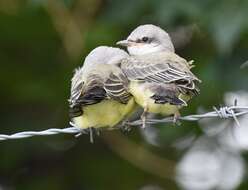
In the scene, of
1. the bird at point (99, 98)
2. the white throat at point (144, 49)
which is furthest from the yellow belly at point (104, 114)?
the white throat at point (144, 49)

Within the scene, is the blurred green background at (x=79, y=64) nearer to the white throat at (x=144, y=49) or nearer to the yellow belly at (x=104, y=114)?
the white throat at (x=144, y=49)

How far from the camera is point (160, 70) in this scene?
5762 millimetres

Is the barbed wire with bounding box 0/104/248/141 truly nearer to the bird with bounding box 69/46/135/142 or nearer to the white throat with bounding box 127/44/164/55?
the bird with bounding box 69/46/135/142

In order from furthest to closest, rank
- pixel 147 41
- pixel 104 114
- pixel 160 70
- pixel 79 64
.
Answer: pixel 79 64 → pixel 147 41 → pixel 160 70 → pixel 104 114

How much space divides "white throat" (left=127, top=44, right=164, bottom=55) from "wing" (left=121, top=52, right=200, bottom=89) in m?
0.28

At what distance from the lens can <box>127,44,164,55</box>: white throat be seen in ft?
20.8

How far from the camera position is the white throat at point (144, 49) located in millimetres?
6340

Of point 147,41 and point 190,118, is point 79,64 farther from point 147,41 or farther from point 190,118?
point 190,118

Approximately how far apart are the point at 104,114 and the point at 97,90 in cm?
17

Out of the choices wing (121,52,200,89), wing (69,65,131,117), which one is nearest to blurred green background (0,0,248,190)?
wing (121,52,200,89)

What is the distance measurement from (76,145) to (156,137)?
0.69 meters

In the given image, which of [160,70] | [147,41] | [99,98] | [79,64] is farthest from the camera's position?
[79,64]

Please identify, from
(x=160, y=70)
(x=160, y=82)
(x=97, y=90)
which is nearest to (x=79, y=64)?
(x=160, y=70)

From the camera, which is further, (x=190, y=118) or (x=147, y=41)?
(x=147, y=41)
